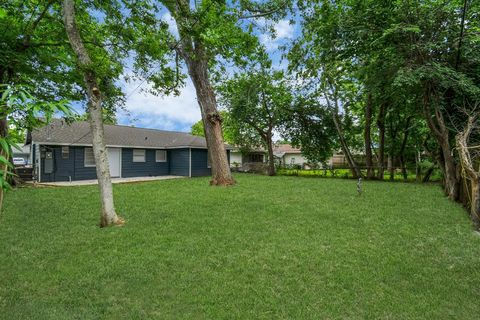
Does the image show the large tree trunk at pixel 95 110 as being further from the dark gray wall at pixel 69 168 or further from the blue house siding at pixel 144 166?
the blue house siding at pixel 144 166

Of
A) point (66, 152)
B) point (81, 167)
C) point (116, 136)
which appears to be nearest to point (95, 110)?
point (66, 152)

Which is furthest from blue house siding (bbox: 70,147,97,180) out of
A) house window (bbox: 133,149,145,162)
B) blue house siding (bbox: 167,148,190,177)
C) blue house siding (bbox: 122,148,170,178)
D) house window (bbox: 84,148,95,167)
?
blue house siding (bbox: 167,148,190,177)

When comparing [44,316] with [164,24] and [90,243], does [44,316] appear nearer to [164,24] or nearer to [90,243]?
[90,243]

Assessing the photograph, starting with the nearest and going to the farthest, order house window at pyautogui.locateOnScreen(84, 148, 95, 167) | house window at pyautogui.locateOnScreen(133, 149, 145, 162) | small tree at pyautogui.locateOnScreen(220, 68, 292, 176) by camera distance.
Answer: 1. house window at pyautogui.locateOnScreen(84, 148, 95, 167)
2. house window at pyautogui.locateOnScreen(133, 149, 145, 162)
3. small tree at pyautogui.locateOnScreen(220, 68, 292, 176)

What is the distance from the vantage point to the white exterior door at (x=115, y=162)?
1655 cm

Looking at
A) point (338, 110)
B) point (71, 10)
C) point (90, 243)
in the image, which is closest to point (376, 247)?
point (90, 243)

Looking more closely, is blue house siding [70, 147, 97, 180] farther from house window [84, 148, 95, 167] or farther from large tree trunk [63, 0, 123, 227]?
large tree trunk [63, 0, 123, 227]

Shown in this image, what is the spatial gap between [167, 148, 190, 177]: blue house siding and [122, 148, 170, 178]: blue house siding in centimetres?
34

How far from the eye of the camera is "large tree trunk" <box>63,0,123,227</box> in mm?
5363

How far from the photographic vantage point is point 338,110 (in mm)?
17812

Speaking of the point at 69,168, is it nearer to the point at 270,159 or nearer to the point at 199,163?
the point at 199,163

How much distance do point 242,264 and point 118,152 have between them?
50.0 ft

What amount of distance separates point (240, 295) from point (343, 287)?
45.6 inches

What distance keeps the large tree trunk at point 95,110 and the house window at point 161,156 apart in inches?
540
